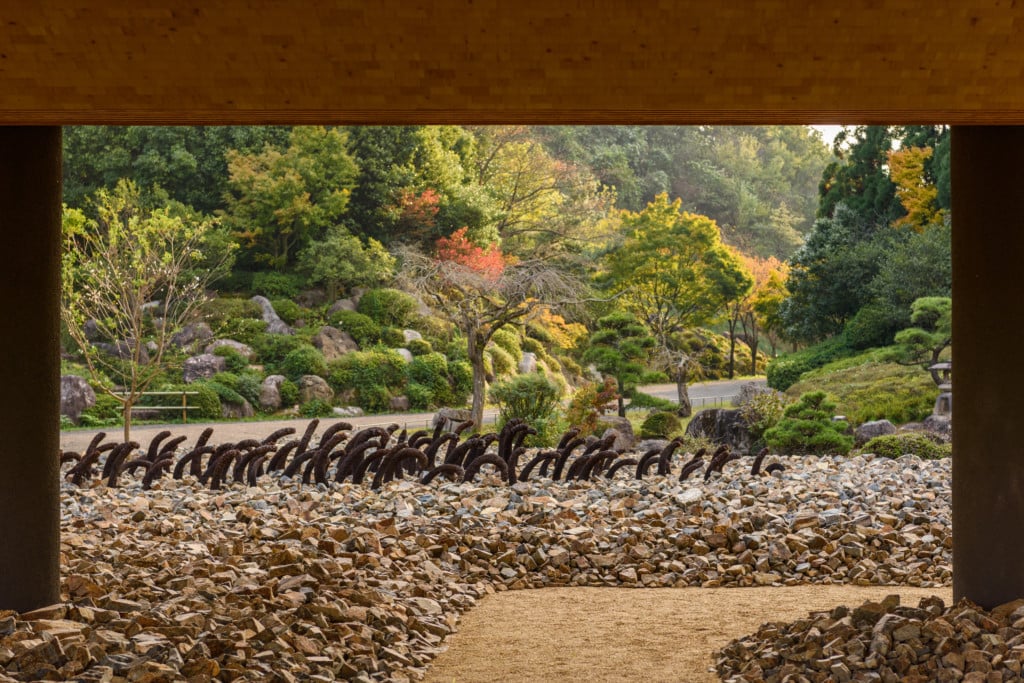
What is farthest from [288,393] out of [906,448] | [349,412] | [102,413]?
[906,448]

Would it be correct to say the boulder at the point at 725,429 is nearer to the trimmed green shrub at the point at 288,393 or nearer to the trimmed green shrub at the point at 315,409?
the trimmed green shrub at the point at 315,409

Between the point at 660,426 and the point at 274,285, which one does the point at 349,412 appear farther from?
the point at 660,426

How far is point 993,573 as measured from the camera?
9.18 ft

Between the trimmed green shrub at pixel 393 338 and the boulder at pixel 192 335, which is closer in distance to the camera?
the boulder at pixel 192 335

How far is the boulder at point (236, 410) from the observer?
14656 mm

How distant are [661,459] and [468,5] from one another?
174 inches

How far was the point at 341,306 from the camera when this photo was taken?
56.0 ft

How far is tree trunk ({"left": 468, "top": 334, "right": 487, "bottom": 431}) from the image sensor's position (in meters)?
11.5

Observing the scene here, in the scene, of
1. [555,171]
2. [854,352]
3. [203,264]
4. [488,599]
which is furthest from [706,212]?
[488,599]

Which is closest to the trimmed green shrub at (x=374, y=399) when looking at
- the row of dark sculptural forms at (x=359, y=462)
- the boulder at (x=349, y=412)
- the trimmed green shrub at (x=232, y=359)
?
the boulder at (x=349, y=412)

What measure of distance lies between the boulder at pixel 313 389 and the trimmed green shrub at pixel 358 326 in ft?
4.28

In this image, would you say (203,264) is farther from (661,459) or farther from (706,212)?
(706,212)

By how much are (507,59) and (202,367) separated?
1447 centimetres

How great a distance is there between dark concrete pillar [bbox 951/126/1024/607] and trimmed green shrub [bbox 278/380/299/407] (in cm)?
1319
